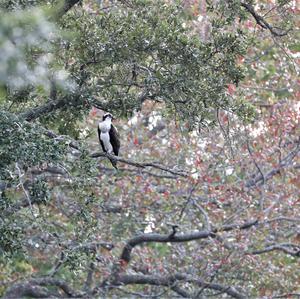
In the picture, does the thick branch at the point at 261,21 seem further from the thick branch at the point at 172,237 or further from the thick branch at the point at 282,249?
the thick branch at the point at 282,249

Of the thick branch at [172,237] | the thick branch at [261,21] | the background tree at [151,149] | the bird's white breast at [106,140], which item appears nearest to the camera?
the background tree at [151,149]

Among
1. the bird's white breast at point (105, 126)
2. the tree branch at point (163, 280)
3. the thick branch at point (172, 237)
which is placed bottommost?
the tree branch at point (163, 280)

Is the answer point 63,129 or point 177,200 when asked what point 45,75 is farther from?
point 177,200

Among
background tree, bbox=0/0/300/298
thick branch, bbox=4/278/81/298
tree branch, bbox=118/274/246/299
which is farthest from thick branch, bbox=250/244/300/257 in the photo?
thick branch, bbox=4/278/81/298

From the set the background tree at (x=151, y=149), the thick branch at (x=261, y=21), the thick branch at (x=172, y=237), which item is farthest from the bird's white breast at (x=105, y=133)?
the thick branch at (x=261, y=21)

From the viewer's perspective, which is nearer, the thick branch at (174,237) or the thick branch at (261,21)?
the thick branch at (261,21)

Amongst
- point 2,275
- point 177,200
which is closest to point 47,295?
point 2,275

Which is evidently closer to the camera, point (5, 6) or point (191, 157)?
point (5, 6)

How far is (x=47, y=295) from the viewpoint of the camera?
9.53 metres

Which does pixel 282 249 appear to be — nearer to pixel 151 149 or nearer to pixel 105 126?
pixel 151 149

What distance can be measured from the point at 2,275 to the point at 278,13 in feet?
15.8

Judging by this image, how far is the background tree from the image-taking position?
6.13 metres

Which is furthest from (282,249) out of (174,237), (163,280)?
(163,280)

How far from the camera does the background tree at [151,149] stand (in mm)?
6133
